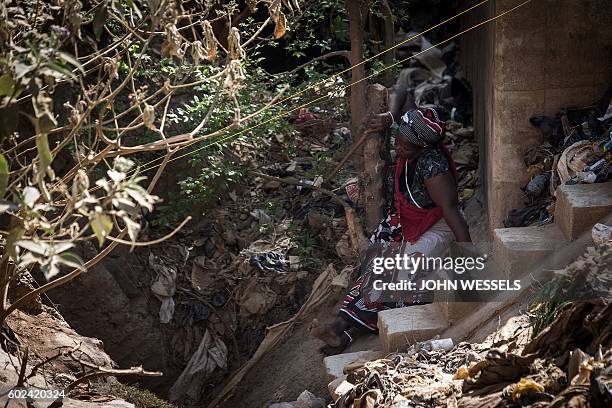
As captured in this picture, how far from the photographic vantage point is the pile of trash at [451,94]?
8242mm

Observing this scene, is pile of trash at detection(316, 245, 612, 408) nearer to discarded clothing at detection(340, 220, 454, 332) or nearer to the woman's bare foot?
discarded clothing at detection(340, 220, 454, 332)

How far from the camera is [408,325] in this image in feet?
17.3

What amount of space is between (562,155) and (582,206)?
807mm

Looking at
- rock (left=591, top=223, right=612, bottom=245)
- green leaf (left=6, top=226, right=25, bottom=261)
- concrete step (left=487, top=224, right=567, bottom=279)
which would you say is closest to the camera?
green leaf (left=6, top=226, right=25, bottom=261)

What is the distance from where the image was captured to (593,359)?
11.7ft

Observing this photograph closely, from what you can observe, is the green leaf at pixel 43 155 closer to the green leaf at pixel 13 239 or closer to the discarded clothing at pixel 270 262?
the green leaf at pixel 13 239

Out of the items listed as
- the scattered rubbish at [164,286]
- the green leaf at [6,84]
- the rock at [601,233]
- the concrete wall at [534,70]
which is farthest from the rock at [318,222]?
the green leaf at [6,84]

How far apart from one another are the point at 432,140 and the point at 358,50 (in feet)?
5.33

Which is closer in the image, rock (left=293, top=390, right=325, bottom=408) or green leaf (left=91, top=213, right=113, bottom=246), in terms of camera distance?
green leaf (left=91, top=213, right=113, bottom=246)

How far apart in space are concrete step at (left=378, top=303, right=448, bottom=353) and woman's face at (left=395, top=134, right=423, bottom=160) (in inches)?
38.3

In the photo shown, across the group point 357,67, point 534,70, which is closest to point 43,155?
point 534,70

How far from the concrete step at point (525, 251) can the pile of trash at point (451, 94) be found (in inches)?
96.3

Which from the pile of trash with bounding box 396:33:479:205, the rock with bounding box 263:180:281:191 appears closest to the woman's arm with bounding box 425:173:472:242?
the pile of trash with bounding box 396:33:479:205

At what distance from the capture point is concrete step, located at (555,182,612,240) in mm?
4961
